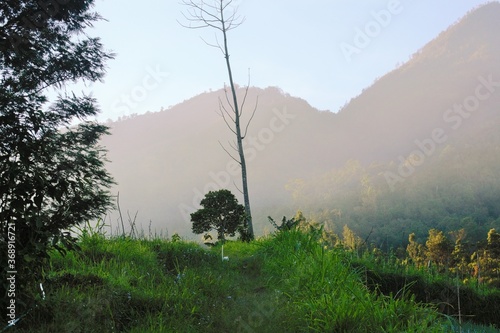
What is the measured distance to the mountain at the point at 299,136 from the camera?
140125 millimetres

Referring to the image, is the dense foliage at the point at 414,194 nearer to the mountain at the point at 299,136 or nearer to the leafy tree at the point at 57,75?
the mountain at the point at 299,136

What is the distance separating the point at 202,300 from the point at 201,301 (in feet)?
0.31

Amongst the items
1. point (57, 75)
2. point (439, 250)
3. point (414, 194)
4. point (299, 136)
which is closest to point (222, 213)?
point (57, 75)

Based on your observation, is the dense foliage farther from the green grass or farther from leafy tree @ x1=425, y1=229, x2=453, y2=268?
the green grass

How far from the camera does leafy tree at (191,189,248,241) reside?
15.2m

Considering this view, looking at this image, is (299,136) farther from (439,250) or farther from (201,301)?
(201,301)

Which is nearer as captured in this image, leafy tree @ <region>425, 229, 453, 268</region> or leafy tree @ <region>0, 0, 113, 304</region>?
leafy tree @ <region>0, 0, 113, 304</region>

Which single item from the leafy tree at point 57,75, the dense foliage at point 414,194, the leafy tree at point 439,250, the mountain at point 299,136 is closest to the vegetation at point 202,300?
the leafy tree at point 57,75

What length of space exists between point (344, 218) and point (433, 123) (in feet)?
302

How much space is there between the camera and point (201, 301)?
4.80 meters

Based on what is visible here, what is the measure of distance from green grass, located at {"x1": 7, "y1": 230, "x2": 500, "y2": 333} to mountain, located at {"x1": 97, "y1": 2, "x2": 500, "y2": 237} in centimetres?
11294

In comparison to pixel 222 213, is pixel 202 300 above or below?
below

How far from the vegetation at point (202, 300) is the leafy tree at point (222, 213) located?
789cm

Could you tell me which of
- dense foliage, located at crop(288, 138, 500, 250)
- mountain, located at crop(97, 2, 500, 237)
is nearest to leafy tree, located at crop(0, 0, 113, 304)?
dense foliage, located at crop(288, 138, 500, 250)
